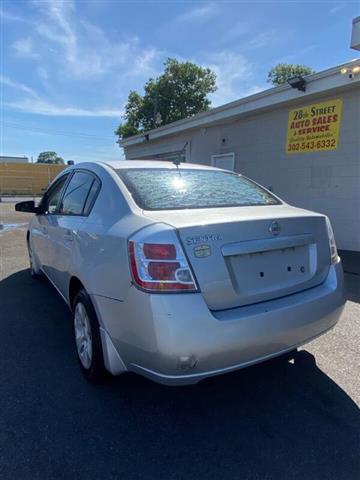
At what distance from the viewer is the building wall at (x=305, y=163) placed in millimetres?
7531

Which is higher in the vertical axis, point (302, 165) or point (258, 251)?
point (302, 165)

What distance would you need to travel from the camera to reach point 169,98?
3603 centimetres

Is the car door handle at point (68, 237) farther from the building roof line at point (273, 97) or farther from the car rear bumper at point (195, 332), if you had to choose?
the building roof line at point (273, 97)

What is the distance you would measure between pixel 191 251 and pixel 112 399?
1.31 metres

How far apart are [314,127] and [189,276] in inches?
297

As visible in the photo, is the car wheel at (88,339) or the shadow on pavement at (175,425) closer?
the shadow on pavement at (175,425)

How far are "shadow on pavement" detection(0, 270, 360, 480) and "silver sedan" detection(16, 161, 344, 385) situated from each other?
316 mm

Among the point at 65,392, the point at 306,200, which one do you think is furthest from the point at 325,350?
the point at 306,200

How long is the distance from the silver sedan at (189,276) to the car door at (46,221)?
97 centimetres

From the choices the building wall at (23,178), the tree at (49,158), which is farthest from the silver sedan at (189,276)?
the tree at (49,158)

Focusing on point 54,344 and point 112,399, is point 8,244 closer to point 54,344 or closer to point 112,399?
point 54,344

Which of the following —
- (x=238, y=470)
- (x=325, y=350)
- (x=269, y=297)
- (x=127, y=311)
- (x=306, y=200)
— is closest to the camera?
(x=238, y=470)

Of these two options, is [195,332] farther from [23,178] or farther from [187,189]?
[23,178]

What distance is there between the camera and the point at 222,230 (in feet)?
6.84
